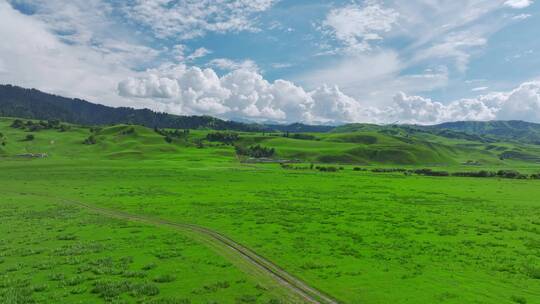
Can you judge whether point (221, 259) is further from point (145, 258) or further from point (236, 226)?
point (236, 226)

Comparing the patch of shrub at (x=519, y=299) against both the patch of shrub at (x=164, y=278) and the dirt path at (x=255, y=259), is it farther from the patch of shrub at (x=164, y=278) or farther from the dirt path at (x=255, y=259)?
the patch of shrub at (x=164, y=278)

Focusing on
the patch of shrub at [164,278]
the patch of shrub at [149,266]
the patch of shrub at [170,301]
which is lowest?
the patch of shrub at [149,266]

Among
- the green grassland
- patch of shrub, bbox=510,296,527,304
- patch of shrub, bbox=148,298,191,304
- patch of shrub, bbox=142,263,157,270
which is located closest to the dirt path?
the green grassland

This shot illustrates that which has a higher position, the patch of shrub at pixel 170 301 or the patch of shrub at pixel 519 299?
the patch of shrub at pixel 519 299

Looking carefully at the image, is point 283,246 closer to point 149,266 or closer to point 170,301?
point 149,266

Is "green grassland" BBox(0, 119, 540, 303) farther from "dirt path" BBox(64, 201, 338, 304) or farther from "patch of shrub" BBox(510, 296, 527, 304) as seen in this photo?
"dirt path" BBox(64, 201, 338, 304)

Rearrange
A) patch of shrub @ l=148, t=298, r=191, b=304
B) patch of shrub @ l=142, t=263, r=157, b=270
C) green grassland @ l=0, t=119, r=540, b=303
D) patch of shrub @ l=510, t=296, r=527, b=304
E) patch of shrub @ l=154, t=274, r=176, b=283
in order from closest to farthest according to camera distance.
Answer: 1. patch of shrub @ l=148, t=298, r=191, b=304
2. patch of shrub @ l=510, t=296, r=527, b=304
3. green grassland @ l=0, t=119, r=540, b=303
4. patch of shrub @ l=154, t=274, r=176, b=283
5. patch of shrub @ l=142, t=263, r=157, b=270

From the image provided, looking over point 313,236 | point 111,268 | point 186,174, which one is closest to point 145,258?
point 111,268

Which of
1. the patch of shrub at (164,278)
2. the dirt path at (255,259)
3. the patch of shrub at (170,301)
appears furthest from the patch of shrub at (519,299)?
the patch of shrub at (164,278)
